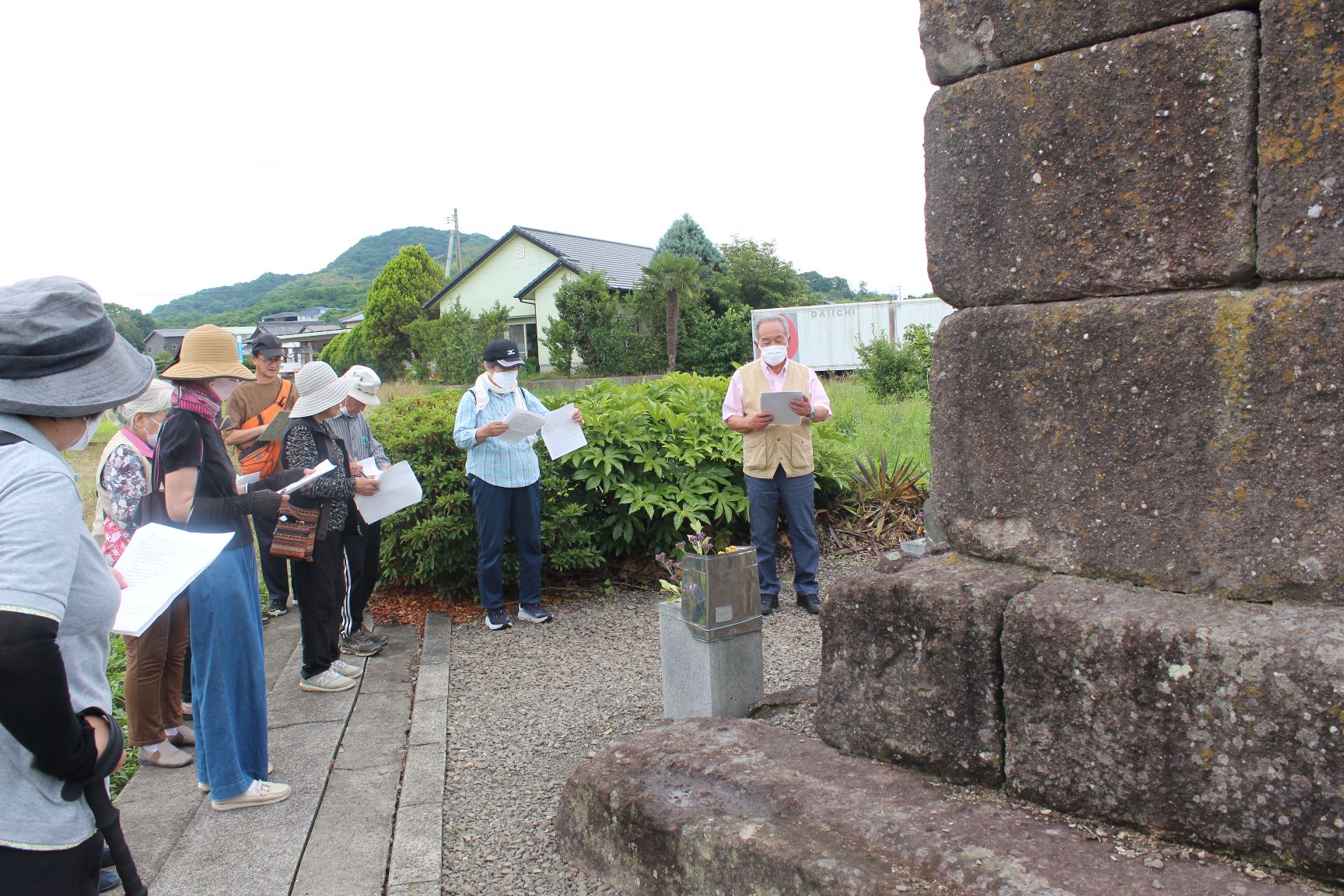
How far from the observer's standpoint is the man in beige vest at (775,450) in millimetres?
5953

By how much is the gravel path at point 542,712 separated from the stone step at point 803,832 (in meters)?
0.27

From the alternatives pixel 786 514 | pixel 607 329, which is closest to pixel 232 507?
pixel 786 514

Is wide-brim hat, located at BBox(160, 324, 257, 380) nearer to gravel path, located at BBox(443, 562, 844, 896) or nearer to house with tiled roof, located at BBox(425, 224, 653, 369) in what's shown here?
gravel path, located at BBox(443, 562, 844, 896)

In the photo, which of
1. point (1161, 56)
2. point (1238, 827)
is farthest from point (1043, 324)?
point (1238, 827)

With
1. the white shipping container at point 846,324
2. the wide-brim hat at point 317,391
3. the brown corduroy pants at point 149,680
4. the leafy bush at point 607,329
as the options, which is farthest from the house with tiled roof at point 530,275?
the brown corduroy pants at point 149,680

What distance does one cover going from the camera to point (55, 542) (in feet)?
5.53

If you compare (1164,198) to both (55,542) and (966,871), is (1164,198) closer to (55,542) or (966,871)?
(966,871)

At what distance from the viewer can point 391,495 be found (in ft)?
17.9

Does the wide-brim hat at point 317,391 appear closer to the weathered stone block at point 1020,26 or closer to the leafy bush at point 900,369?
the weathered stone block at point 1020,26

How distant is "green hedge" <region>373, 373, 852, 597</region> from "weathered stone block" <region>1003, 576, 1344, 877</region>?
4.35 metres

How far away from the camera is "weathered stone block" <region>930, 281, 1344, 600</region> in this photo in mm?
2070

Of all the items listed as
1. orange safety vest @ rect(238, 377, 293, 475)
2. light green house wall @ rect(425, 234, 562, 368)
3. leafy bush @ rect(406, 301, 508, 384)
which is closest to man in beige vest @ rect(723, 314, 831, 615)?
orange safety vest @ rect(238, 377, 293, 475)

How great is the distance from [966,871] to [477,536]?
16.0 feet

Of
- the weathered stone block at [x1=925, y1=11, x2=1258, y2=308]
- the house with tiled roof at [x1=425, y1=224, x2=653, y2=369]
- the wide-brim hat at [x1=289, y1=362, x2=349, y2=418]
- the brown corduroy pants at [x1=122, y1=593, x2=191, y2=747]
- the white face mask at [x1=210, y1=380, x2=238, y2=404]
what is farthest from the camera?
the house with tiled roof at [x1=425, y1=224, x2=653, y2=369]
